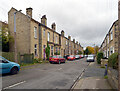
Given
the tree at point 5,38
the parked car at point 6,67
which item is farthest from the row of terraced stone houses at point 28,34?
the parked car at point 6,67

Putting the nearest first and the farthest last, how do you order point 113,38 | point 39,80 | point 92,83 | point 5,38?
point 92,83 < point 39,80 < point 113,38 < point 5,38

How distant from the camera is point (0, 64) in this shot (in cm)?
780

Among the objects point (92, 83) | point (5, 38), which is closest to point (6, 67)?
point (92, 83)

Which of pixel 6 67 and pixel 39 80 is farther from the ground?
pixel 6 67

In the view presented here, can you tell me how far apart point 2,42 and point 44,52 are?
855 cm

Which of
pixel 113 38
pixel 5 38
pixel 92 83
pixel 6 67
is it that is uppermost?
pixel 5 38

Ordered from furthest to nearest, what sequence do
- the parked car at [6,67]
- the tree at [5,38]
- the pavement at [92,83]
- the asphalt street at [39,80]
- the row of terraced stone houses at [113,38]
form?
the tree at [5,38] → the row of terraced stone houses at [113,38] → the parked car at [6,67] → the asphalt street at [39,80] → the pavement at [92,83]

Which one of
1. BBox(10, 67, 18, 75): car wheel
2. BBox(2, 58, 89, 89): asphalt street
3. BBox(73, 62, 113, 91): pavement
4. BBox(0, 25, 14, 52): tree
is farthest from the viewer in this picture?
BBox(0, 25, 14, 52): tree

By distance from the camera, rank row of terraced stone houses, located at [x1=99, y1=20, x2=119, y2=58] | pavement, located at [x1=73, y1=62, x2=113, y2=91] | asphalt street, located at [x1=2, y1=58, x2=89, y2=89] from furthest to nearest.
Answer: row of terraced stone houses, located at [x1=99, y1=20, x2=119, y2=58] → asphalt street, located at [x1=2, y1=58, x2=89, y2=89] → pavement, located at [x1=73, y1=62, x2=113, y2=91]

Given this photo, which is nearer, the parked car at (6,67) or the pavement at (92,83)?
the pavement at (92,83)

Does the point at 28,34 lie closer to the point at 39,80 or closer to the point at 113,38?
the point at 39,80

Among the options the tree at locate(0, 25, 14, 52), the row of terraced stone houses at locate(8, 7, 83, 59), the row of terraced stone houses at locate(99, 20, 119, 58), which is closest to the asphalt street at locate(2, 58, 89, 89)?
the row of terraced stone houses at locate(99, 20, 119, 58)

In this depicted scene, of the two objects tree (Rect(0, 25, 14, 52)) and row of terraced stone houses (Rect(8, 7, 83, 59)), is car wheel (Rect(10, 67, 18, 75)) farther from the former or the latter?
tree (Rect(0, 25, 14, 52))

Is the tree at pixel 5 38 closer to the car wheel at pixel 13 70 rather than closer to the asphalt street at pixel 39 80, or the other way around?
the car wheel at pixel 13 70
